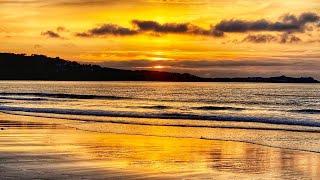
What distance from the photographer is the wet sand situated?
17.1m

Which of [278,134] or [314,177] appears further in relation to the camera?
[278,134]

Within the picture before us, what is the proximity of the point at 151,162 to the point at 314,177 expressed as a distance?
208 inches

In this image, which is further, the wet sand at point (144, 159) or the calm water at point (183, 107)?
the calm water at point (183, 107)

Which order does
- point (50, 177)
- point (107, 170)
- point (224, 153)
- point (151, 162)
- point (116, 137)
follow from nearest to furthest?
point (50, 177) → point (107, 170) → point (151, 162) → point (224, 153) → point (116, 137)

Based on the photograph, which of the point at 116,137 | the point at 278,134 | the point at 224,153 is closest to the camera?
the point at 224,153

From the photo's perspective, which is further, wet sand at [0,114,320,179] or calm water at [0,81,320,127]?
calm water at [0,81,320,127]

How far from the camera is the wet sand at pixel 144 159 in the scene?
17.1m

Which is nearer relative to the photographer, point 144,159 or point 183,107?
point 144,159

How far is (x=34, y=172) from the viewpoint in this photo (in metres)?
16.9

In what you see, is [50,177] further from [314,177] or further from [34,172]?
[314,177]

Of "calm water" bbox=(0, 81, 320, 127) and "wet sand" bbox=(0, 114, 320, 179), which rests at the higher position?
"wet sand" bbox=(0, 114, 320, 179)

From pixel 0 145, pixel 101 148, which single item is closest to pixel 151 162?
pixel 101 148

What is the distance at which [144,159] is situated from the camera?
20.0 metres

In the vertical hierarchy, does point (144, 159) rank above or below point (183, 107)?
above
